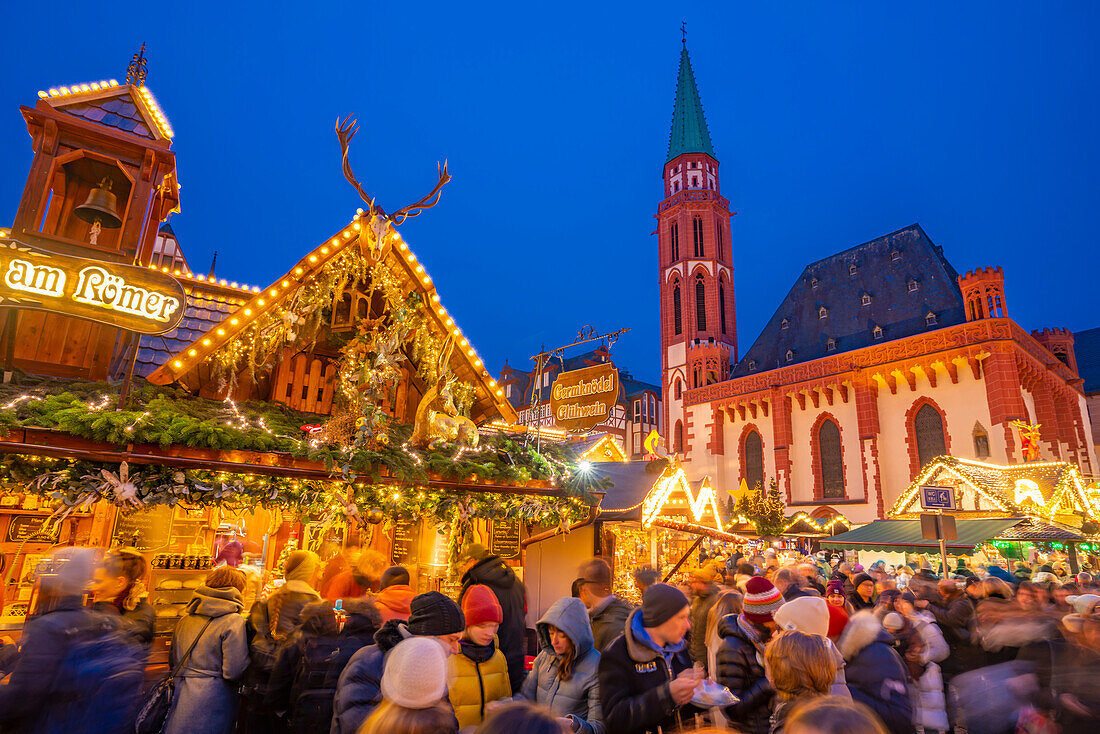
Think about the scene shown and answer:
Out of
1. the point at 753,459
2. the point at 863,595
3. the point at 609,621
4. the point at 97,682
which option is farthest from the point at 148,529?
the point at 753,459

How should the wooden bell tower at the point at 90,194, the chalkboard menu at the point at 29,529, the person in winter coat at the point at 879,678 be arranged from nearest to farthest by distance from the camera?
the person in winter coat at the point at 879,678 < the wooden bell tower at the point at 90,194 < the chalkboard menu at the point at 29,529

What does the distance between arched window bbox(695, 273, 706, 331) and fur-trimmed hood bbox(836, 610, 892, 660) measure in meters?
38.4

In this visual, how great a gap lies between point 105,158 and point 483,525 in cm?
805

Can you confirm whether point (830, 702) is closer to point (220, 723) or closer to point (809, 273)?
point (220, 723)

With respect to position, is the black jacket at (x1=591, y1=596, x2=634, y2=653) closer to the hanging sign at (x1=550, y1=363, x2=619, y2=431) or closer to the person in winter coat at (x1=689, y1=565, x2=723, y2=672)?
the person in winter coat at (x1=689, y1=565, x2=723, y2=672)

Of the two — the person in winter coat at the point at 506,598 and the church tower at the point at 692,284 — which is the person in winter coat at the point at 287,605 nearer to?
the person in winter coat at the point at 506,598

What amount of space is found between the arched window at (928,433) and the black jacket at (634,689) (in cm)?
3043

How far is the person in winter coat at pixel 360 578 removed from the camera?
15.9 ft

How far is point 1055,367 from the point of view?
29906 millimetres

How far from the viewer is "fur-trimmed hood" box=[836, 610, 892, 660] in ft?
12.1

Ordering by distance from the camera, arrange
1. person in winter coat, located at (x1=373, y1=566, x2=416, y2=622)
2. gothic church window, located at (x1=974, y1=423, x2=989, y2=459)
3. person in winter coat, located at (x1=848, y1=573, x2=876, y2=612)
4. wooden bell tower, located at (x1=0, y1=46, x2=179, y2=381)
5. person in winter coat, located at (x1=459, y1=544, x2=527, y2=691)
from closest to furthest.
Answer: person in winter coat, located at (x1=373, y1=566, x2=416, y2=622) → person in winter coat, located at (x1=459, y1=544, x2=527, y2=691) → person in winter coat, located at (x1=848, y1=573, x2=876, y2=612) → wooden bell tower, located at (x1=0, y1=46, x2=179, y2=381) → gothic church window, located at (x1=974, y1=423, x2=989, y2=459)

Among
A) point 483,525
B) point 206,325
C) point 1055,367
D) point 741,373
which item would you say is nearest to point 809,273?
point 741,373

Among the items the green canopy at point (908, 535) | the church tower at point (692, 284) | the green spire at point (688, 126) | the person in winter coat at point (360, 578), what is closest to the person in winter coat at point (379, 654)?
the person in winter coat at point (360, 578)

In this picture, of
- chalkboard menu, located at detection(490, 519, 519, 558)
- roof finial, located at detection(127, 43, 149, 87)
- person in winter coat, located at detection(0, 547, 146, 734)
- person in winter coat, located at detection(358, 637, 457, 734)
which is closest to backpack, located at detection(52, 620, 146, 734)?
person in winter coat, located at detection(0, 547, 146, 734)
